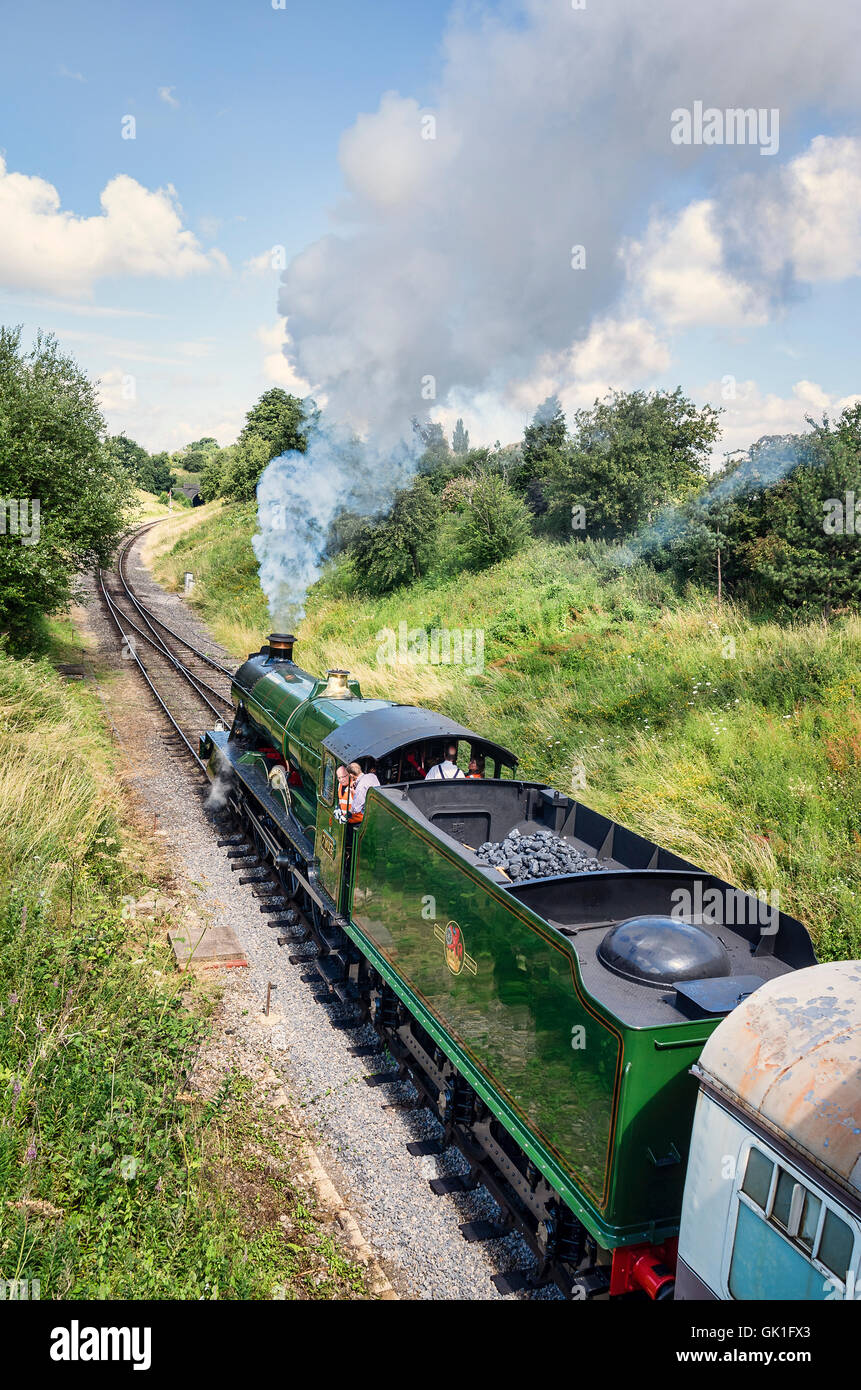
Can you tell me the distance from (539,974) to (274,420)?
53552 mm

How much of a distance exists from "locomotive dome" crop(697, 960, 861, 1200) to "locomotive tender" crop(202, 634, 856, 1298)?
7.5 inches

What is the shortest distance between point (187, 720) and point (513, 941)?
1398cm

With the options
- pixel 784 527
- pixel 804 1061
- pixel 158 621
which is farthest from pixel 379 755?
pixel 158 621

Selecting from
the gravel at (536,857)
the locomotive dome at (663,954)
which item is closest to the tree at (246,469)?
the gravel at (536,857)

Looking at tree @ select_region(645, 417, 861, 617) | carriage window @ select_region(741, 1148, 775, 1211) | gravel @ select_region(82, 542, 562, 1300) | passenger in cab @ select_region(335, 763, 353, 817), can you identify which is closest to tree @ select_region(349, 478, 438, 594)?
tree @ select_region(645, 417, 861, 617)

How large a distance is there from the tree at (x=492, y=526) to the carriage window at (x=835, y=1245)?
22.4m

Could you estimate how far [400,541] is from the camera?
84.6ft

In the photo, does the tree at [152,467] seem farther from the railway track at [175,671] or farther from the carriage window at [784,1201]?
the carriage window at [784,1201]

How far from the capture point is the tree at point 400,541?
25594 mm

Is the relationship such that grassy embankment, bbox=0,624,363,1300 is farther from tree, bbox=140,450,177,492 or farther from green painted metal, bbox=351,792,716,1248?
tree, bbox=140,450,177,492

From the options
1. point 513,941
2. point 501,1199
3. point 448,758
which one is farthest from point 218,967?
point 513,941

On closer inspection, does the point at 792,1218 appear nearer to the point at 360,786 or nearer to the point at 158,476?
the point at 360,786

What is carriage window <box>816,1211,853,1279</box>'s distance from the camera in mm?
3023

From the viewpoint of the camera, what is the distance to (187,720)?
17.8 meters
